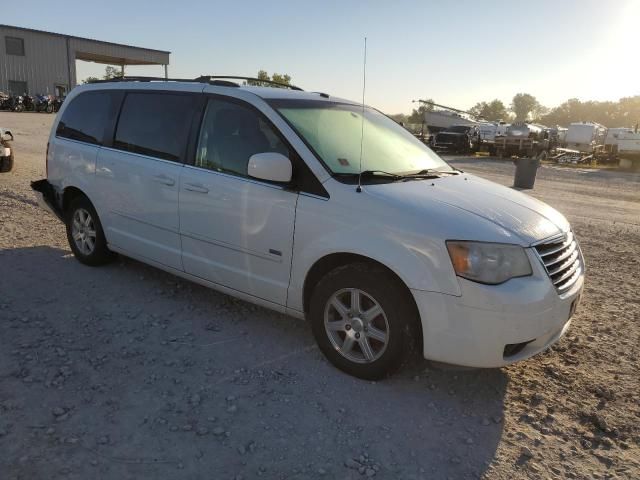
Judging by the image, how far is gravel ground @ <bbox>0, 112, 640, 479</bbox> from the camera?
2.59 meters

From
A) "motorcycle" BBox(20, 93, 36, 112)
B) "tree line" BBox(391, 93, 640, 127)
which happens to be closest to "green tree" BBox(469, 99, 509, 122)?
"tree line" BBox(391, 93, 640, 127)

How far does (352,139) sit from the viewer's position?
3924 mm

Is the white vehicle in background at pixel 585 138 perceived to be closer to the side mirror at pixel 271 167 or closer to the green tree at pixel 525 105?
the side mirror at pixel 271 167

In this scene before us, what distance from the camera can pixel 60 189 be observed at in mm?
5375

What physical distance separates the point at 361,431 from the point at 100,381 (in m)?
1.62

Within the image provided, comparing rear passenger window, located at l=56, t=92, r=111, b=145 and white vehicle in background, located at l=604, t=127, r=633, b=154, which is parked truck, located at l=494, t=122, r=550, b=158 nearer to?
white vehicle in background, located at l=604, t=127, r=633, b=154

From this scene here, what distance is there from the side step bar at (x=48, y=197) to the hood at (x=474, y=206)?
3796 mm

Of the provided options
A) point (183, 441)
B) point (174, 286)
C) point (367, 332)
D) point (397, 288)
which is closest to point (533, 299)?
point (397, 288)

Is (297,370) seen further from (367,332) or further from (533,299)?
(533,299)

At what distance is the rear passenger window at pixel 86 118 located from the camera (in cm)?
497

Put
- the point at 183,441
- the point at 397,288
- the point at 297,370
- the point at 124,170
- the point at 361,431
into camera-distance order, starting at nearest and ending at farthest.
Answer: the point at 183,441 → the point at 361,431 → the point at 397,288 → the point at 297,370 → the point at 124,170

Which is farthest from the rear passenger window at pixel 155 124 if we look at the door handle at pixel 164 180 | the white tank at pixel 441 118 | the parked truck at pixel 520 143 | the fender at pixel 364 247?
the white tank at pixel 441 118

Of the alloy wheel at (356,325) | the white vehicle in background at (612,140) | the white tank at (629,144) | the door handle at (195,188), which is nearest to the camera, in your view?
the alloy wheel at (356,325)

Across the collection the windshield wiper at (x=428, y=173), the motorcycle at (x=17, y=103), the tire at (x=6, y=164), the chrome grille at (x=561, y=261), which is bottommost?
the tire at (x=6, y=164)
